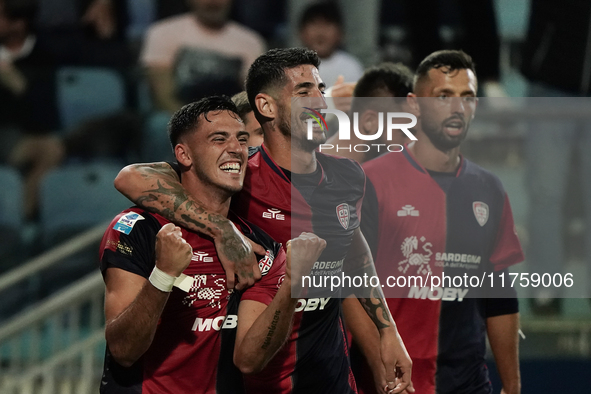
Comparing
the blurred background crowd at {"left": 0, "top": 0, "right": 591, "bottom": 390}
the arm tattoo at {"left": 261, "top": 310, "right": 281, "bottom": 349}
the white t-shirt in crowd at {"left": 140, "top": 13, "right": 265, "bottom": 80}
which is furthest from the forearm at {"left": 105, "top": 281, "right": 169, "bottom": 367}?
the white t-shirt in crowd at {"left": 140, "top": 13, "right": 265, "bottom": 80}

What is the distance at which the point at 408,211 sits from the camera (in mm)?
3617

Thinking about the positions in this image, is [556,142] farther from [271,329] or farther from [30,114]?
[30,114]

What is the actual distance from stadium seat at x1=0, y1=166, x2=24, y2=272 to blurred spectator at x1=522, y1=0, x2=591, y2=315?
13.0ft

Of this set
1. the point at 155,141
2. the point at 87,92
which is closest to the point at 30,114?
the point at 87,92

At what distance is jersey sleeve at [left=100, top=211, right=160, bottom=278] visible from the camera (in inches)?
107

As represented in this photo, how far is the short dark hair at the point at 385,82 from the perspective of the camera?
156 inches

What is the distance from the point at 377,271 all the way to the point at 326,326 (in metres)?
0.47

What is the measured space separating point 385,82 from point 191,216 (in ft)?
5.18

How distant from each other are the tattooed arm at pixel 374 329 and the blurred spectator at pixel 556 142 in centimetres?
122

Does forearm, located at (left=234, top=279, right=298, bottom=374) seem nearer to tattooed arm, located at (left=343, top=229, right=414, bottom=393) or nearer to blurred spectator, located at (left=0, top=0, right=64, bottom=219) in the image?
tattooed arm, located at (left=343, top=229, right=414, bottom=393)

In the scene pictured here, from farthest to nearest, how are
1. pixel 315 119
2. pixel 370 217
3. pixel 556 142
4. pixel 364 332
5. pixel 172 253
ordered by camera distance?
pixel 556 142 < pixel 370 217 < pixel 364 332 < pixel 315 119 < pixel 172 253

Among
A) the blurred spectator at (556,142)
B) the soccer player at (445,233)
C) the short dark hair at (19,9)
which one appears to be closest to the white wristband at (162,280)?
the soccer player at (445,233)

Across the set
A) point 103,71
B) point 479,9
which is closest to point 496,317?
point 479,9

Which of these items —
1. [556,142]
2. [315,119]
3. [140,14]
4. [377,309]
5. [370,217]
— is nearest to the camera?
[315,119]
